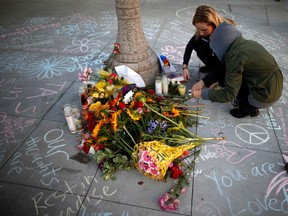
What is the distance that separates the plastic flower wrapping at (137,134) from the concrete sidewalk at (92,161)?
0.38 feet

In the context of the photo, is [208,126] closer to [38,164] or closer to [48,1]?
[38,164]

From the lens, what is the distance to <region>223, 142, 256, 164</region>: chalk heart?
2.55 meters

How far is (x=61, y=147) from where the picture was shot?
9.21 ft

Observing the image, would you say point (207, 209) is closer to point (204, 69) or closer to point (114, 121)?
point (114, 121)

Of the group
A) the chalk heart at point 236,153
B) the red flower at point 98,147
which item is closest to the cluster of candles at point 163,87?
the chalk heart at point 236,153

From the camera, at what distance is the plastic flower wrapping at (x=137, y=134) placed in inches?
88.0

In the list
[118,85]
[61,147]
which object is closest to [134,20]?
[118,85]

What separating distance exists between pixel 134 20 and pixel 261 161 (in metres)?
2.29

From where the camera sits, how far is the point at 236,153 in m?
2.62

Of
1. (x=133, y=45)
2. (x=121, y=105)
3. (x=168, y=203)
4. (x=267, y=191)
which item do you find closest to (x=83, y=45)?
(x=133, y=45)

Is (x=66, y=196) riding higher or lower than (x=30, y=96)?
lower

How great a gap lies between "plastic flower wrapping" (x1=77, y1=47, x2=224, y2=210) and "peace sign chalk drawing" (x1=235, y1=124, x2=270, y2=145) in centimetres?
50

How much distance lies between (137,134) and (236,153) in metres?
1.11

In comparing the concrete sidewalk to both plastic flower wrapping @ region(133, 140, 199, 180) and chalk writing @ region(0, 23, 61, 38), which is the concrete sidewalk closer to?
plastic flower wrapping @ region(133, 140, 199, 180)
